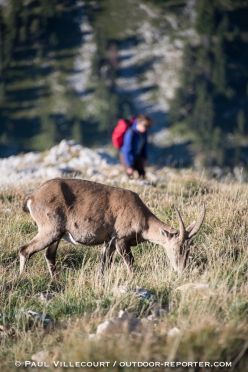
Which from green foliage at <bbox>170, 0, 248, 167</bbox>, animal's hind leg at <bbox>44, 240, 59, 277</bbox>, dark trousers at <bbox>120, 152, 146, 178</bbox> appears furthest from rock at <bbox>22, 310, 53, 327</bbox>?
green foliage at <bbox>170, 0, 248, 167</bbox>

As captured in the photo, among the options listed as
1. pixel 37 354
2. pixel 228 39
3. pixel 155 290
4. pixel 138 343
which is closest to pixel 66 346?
pixel 37 354

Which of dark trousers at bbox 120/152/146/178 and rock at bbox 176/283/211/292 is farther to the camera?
dark trousers at bbox 120/152/146/178

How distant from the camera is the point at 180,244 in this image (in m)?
7.29

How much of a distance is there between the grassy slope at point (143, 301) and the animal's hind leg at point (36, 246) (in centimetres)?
24

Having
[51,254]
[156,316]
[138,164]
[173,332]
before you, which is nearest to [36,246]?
[51,254]

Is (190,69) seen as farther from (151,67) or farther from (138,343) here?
(138,343)

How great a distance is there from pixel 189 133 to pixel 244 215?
7691cm

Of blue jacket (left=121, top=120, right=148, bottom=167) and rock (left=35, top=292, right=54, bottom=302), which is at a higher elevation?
rock (left=35, top=292, right=54, bottom=302)

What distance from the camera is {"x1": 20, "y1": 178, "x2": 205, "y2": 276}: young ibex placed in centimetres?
721

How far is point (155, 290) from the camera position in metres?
6.36

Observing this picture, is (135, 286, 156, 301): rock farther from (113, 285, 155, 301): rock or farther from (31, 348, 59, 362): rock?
(31, 348, 59, 362): rock

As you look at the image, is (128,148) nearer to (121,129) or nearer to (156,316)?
(121,129)

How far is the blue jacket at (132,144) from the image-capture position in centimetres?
1170

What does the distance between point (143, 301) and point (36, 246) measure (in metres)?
2.12
